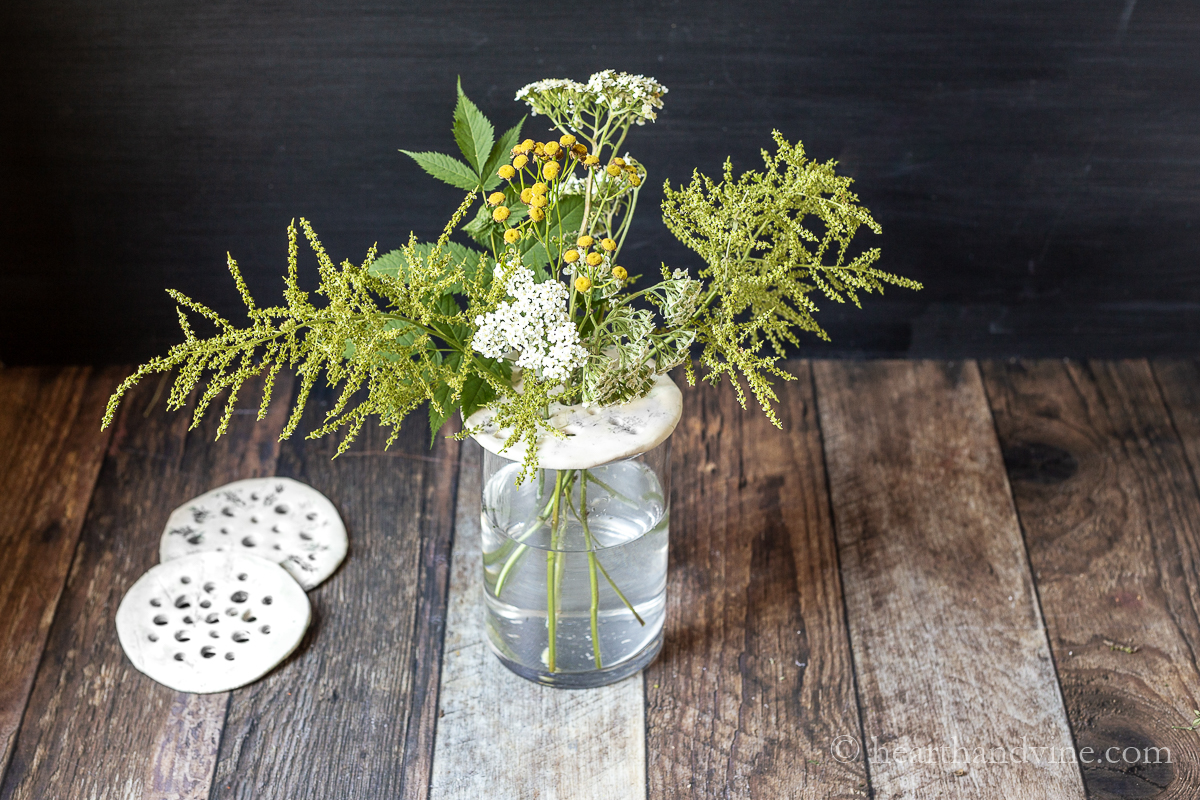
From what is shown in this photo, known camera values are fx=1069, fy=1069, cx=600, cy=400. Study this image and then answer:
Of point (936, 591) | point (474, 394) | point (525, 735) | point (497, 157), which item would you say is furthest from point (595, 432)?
point (936, 591)

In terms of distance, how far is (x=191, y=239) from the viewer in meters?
1.53

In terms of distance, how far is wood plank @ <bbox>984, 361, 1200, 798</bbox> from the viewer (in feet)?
3.74

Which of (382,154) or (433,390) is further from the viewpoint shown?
(382,154)

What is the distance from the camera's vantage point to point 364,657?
3.98 feet

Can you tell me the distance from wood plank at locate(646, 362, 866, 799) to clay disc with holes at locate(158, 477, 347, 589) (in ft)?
1.42

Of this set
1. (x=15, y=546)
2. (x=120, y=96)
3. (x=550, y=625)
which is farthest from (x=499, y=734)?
(x=120, y=96)

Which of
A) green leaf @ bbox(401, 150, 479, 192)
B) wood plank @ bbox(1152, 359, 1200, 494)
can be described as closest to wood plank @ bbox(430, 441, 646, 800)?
green leaf @ bbox(401, 150, 479, 192)

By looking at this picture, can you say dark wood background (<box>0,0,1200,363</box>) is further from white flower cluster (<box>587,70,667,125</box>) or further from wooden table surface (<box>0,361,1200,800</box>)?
white flower cluster (<box>587,70,667,125</box>)

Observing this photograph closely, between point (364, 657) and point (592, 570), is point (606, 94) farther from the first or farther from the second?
point (364, 657)

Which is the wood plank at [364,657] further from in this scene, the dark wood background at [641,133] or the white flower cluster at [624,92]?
the white flower cluster at [624,92]

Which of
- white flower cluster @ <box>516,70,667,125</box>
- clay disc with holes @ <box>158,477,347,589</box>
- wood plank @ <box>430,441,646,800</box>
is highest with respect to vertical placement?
white flower cluster @ <box>516,70,667,125</box>

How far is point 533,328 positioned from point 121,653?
72 cm

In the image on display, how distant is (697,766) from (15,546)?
0.88m

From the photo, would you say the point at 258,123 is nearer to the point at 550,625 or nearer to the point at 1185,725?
the point at 550,625
